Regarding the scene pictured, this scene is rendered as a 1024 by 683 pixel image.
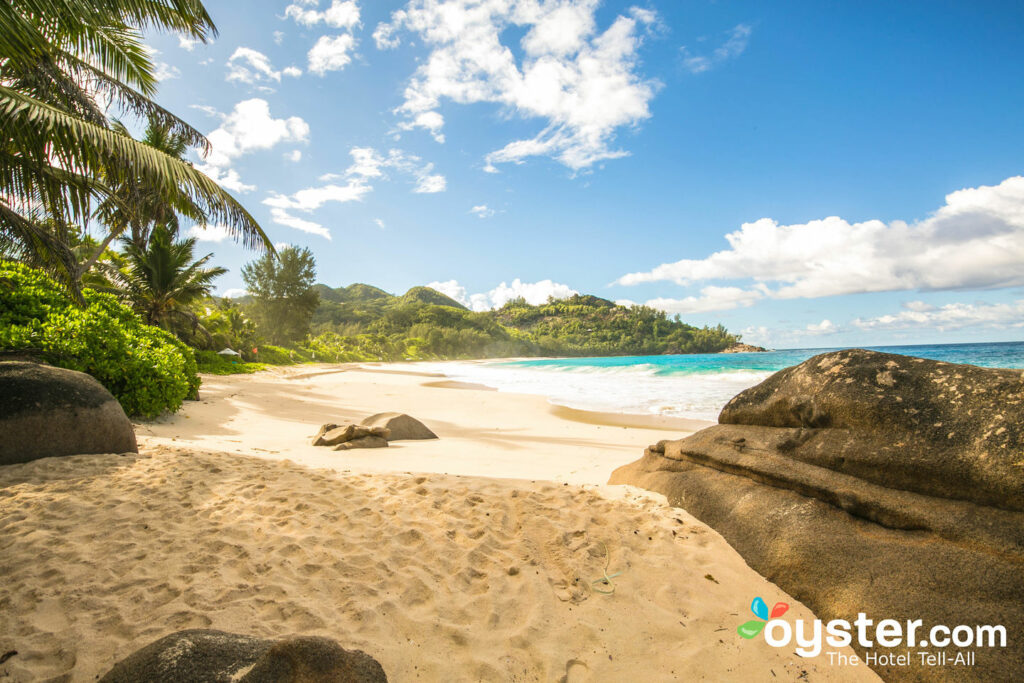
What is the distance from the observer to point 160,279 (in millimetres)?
20812

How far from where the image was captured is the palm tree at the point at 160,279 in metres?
20.7

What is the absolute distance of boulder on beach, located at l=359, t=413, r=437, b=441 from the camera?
27.1ft

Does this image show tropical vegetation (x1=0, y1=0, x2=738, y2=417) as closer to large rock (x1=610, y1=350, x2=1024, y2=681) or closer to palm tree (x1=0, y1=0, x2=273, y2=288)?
palm tree (x1=0, y1=0, x2=273, y2=288)

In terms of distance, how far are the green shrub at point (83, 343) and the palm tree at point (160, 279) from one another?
14233mm

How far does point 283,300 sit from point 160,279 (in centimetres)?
3331

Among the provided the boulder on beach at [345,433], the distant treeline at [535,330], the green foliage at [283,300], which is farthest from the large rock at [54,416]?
the distant treeline at [535,330]

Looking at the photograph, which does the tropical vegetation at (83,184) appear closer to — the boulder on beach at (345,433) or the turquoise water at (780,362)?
the boulder on beach at (345,433)

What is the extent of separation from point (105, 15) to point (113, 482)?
6.65 metres

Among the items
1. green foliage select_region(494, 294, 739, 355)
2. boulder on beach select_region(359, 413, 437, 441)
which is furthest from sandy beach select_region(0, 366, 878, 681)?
green foliage select_region(494, 294, 739, 355)

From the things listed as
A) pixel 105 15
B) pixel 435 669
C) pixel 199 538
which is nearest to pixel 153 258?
pixel 105 15

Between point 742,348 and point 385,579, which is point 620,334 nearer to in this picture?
point 742,348

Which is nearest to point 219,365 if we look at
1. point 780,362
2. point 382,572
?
point 382,572

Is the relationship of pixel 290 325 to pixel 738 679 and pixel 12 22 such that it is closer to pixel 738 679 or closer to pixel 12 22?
pixel 12 22

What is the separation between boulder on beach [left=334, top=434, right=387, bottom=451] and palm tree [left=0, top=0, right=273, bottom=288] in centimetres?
431
